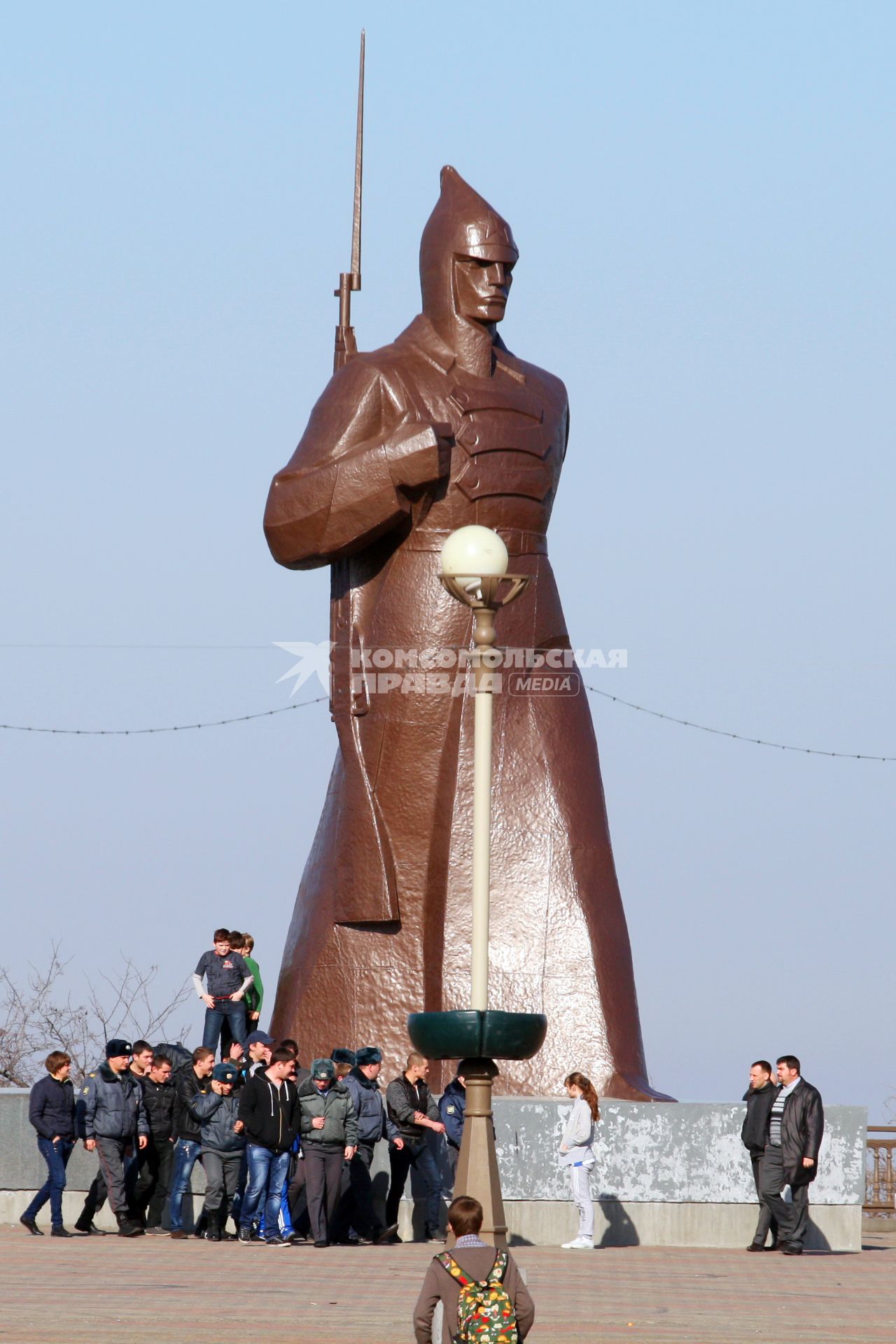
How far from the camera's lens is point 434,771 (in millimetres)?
12453

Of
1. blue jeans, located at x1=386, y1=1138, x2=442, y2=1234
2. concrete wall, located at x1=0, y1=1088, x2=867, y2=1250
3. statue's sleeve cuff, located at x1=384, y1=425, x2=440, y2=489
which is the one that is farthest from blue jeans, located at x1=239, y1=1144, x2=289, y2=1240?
statue's sleeve cuff, located at x1=384, y1=425, x2=440, y2=489

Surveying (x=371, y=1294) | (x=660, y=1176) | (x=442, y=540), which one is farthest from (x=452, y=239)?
(x=371, y=1294)

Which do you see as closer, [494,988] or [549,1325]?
[549,1325]

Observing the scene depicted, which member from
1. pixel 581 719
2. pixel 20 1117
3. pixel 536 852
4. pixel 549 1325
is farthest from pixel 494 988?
pixel 549 1325

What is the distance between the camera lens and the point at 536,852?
40.5 ft

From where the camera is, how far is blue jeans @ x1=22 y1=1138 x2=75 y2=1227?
12.0 meters

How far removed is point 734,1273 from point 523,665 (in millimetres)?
3543

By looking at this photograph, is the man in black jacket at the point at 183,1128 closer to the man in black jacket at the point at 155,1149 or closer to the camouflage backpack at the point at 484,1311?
the man in black jacket at the point at 155,1149

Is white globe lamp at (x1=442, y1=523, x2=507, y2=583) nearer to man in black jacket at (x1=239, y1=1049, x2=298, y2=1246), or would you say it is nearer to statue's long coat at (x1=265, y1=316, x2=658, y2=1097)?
statue's long coat at (x1=265, y1=316, x2=658, y2=1097)

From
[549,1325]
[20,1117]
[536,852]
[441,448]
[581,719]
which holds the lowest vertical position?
[549,1325]

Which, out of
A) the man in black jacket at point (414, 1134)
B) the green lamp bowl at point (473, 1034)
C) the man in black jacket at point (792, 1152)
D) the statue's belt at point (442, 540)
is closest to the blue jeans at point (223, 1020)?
the man in black jacket at point (414, 1134)

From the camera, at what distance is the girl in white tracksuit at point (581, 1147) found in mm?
11430

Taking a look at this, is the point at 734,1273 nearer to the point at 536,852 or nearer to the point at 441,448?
the point at 536,852

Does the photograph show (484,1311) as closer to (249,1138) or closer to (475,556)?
(475,556)
